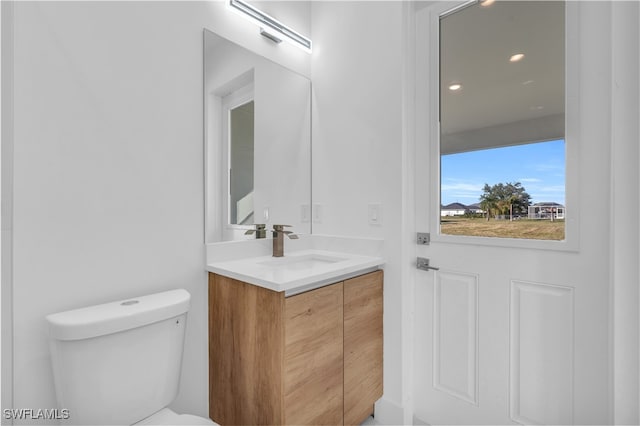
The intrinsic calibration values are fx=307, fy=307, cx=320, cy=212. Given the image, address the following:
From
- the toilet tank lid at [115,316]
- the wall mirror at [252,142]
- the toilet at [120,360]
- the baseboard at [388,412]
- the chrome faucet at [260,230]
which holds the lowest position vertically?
the baseboard at [388,412]

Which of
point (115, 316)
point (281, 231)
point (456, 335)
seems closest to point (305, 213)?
point (281, 231)

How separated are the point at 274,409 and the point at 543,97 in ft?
5.53

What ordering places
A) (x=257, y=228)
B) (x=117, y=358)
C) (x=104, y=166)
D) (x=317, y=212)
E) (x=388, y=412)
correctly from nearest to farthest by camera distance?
(x=117, y=358)
(x=104, y=166)
(x=388, y=412)
(x=257, y=228)
(x=317, y=212)

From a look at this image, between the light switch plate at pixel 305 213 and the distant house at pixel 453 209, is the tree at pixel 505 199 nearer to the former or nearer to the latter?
the distant house at pixel 453 209

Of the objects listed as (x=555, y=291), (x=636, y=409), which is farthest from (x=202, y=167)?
(x=636, y=409)

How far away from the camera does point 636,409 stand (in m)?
1.09

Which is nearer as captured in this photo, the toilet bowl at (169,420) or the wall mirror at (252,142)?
the toilet bowl at (169,420)

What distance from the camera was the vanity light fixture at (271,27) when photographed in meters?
1.60

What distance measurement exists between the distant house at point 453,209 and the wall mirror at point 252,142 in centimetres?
84

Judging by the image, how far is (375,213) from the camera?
67.0 inches

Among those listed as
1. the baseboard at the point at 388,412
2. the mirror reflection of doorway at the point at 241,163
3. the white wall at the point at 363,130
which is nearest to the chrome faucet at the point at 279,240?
the mirror reflection of doorway at the point at 241,163

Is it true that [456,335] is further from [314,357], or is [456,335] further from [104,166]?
[104,166]

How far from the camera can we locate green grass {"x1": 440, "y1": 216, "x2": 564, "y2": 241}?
1.28m

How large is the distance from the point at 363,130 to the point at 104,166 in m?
1.26
